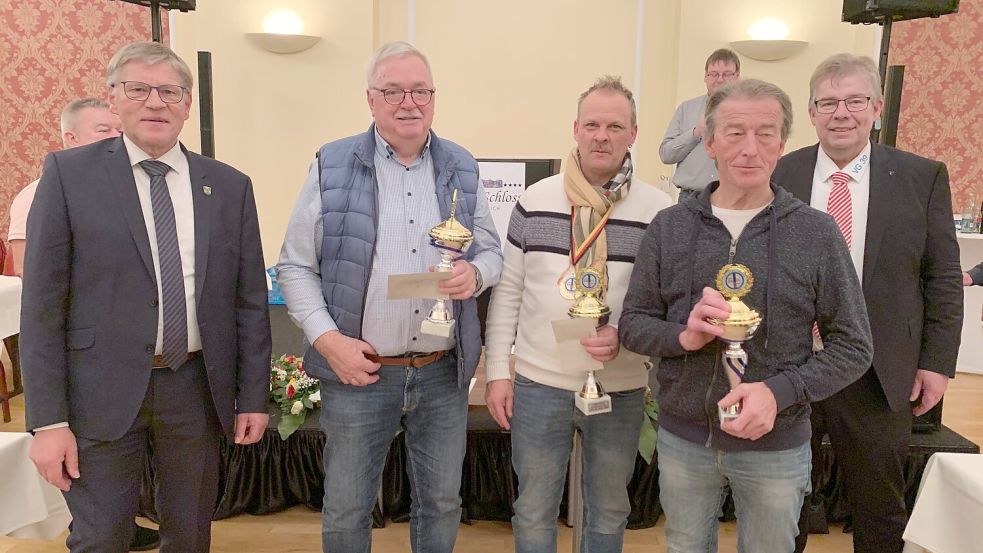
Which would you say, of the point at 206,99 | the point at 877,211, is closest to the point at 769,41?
the point at 877,211

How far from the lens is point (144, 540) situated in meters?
2.69

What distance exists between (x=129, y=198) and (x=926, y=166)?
2.07m

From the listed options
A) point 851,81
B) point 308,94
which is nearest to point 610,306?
point 851,81

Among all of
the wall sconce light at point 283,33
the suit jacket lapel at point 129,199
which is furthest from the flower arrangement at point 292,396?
the wall sconce light at point 283,33

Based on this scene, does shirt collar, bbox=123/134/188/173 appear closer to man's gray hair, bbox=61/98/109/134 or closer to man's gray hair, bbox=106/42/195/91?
man's gray hair, bbox=106/42/195/91

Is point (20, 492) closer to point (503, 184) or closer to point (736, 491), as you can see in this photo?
point (736, 491)

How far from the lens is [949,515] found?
1.76 meters

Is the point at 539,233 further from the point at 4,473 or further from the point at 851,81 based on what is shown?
the point at 4,473

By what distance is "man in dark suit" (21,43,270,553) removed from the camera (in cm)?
153

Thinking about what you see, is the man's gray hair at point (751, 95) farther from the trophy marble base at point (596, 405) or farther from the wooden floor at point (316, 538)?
the wooden floor at point (316, 538)

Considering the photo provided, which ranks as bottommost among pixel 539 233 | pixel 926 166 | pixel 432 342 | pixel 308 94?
pixel 432 342

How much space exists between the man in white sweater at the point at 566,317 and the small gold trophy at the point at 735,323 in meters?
0.36

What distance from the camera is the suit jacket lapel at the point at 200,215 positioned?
1.64m

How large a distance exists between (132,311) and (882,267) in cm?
192
